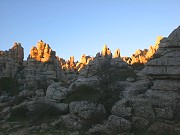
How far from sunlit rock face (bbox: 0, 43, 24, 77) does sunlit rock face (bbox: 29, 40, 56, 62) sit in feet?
35.1

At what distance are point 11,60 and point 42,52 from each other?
18187 millimetres

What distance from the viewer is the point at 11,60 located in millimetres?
102312

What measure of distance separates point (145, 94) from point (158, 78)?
3285mm

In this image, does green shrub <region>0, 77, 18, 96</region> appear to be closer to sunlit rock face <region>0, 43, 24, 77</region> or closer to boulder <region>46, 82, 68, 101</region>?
sunlit rock face <region>0, 43, 24, 77</region>

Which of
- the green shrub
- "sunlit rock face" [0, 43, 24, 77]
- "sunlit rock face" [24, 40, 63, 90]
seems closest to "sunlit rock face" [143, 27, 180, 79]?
"sunlit rock face" [24, 40, 63, 90]

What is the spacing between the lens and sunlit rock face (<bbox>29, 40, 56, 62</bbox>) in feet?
295

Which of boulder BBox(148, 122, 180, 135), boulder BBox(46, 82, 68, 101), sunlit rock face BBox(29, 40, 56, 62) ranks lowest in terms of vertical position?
boulder BBox(148, 122, 180, 135)

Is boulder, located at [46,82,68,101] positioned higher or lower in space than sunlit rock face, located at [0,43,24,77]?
lower

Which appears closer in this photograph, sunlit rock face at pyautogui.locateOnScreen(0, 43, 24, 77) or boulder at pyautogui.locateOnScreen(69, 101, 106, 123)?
boulder at pyautogui.locateOnScreen(69, 101, 106, 123)

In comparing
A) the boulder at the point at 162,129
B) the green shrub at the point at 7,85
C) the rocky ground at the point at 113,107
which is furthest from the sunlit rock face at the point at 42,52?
the boulder at the point at 162,129

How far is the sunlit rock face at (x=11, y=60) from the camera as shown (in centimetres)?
9524

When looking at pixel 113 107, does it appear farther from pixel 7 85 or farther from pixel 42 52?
pixel 42 52

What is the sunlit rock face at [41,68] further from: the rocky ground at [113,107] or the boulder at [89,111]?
the boulder at [89,111]

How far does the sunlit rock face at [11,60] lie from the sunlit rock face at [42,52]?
35.1 feet
